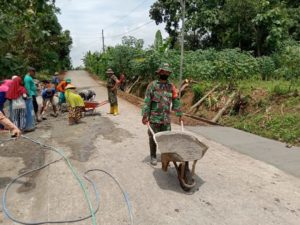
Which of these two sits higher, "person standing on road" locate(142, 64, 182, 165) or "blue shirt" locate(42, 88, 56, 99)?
"person standing on road" locate(142, 64, 182, 165)

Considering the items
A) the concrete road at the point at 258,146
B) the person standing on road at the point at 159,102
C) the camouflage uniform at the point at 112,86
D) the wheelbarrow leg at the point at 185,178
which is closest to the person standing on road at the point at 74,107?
the camouflage uniform at the point at 112,86

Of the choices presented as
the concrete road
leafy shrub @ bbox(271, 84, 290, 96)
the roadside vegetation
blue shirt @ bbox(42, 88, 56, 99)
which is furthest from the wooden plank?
blue shirt @ bbox(42, 88, 56, 99)

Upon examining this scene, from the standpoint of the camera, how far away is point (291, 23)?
22.7 m

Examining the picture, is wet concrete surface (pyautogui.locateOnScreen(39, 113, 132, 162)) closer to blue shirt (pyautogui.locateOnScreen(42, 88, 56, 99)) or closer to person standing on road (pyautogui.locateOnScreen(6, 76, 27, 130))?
blue shirt (pyautogui.locateOnScreen(42, 88, 56, 99))

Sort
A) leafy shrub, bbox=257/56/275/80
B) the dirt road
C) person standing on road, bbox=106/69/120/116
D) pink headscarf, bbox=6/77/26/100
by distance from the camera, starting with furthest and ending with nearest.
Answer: leafy shrub, bbox=257/56/275/80, person standing on road, bbox=106/69/120/116, pink headscarf, bbox=6/77/26/100, the dirt road

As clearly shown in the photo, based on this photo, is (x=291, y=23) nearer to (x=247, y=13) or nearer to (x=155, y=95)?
(x=247, y=13)

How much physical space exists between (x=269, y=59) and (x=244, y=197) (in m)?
13.5

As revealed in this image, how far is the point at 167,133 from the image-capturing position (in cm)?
620

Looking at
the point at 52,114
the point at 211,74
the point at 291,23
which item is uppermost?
the point at 291,23

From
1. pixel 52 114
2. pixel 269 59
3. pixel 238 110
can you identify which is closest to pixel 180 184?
pixel 238 110

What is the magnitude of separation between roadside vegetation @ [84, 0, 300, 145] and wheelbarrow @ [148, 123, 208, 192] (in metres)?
4.18

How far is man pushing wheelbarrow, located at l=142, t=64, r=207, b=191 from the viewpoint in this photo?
573cm

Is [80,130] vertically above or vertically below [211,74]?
below

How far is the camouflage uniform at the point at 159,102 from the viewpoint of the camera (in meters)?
6.66
